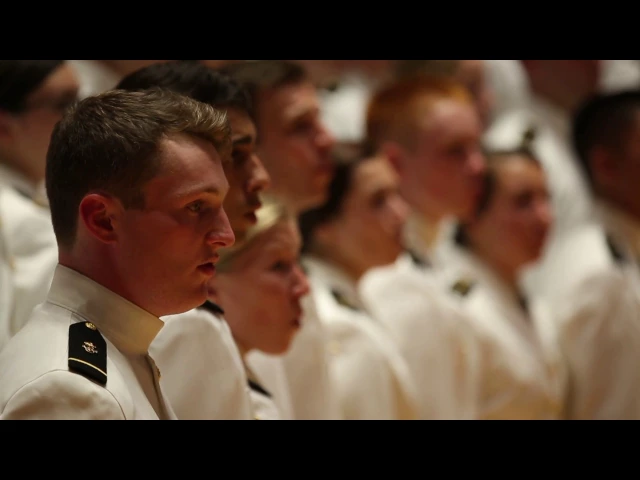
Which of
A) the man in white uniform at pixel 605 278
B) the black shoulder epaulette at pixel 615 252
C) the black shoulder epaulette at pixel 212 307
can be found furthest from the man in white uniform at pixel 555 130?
the black shoulder epaulette at pixel 212 307

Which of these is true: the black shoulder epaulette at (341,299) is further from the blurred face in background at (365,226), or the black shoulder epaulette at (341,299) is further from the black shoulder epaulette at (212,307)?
the black shoulder epaulette at (212,307)

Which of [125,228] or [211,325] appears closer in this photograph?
[125,228]

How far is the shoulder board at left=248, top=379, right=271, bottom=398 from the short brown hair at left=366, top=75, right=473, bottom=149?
1.57 meters

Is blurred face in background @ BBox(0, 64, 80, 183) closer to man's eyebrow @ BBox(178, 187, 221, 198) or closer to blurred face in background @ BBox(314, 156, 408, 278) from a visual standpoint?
man's eyebrow @ BBox(178, 187, 221, 198)

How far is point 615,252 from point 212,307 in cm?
219

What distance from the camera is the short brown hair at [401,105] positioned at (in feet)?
11.7

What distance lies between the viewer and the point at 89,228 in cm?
146

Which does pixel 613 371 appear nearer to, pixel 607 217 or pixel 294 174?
pixel 607 217

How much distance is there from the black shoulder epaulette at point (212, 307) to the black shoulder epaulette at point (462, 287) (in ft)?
5.50

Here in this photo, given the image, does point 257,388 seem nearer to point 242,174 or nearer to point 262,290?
point 262,290

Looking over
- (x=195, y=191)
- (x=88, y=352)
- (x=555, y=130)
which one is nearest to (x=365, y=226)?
(x=195, y=191)

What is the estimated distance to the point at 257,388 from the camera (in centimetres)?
207

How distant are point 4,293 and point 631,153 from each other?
271 centimetres
